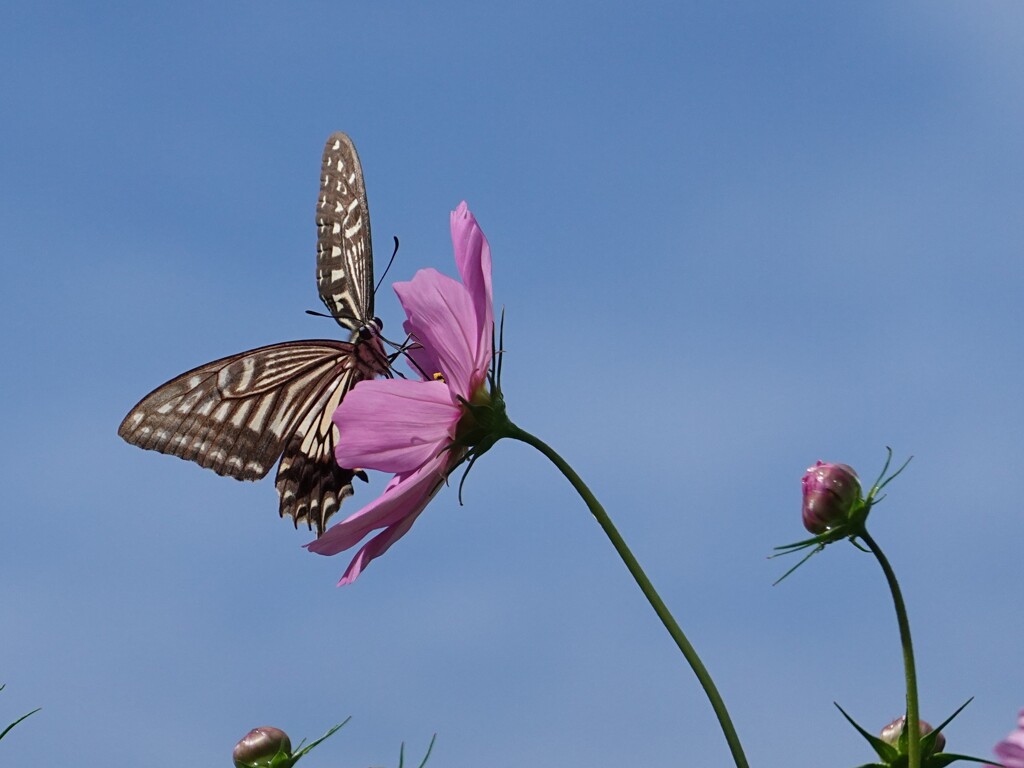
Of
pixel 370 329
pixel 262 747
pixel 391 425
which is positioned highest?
pixel 370 329

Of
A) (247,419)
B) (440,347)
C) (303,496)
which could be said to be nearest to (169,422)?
(247,419)

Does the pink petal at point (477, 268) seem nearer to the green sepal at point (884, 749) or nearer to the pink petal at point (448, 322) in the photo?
the pink petal at point (448, 322)

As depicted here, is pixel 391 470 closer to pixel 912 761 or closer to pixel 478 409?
pixel 478 409

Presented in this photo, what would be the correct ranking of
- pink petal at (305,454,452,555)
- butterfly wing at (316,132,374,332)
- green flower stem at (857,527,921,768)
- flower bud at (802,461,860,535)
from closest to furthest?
green flower stem at (857,527,921,768), pink petal at (305,454,452,555), flower bud at (802,461,860,535), butterfly wing at (316,132,374,332)

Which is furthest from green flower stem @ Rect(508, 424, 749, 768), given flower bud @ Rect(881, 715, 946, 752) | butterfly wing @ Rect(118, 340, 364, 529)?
butterfly wing @ Rect(118, 340, 364, 529)

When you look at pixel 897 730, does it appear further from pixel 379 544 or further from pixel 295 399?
pixel 295 399

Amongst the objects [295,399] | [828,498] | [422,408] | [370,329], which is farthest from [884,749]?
[295,399]

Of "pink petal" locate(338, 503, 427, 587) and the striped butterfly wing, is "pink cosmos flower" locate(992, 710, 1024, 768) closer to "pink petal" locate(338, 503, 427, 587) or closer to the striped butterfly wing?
"pink petal" locate(338, 503, 427, 587)
